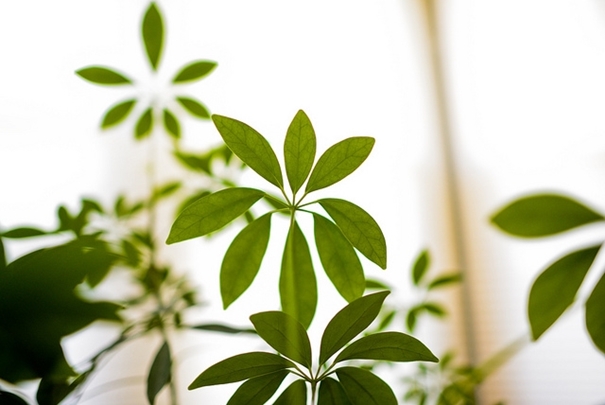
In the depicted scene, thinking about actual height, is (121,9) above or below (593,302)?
above

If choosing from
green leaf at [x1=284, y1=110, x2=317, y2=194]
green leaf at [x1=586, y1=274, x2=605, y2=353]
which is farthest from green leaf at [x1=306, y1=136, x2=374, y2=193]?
green leaf at [x1=586, y1=274, x2=605, y2=353]

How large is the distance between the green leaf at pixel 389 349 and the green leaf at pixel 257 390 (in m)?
0.06

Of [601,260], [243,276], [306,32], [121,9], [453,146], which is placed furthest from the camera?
[453,146]

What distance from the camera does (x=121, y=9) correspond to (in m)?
2.00

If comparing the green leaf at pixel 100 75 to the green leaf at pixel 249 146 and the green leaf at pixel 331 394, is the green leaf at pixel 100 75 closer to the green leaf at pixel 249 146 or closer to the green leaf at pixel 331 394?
the green leaf at pixel 249 146

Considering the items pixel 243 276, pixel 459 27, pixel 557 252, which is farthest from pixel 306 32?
pixel 243 276

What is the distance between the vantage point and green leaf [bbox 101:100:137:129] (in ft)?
3.27

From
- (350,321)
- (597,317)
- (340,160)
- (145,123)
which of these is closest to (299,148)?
(340,160)

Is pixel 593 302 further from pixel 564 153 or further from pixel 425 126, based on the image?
pixel 425 126

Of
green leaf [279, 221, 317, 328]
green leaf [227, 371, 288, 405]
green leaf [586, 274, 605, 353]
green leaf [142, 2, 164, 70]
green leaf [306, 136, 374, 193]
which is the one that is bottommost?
green leaf [227, 371, 288, 405]

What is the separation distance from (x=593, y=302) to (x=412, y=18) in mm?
3510

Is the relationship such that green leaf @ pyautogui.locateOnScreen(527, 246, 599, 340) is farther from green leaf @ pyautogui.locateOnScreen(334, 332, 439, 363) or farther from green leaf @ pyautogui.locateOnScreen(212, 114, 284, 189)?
green leaf @ pyautogui.locateOnScreen(212, 114, 284, 189)

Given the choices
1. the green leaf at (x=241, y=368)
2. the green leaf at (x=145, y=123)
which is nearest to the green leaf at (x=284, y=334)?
the green leaf at (x=241, y=368)

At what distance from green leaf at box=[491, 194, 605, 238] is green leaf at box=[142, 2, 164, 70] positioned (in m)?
0.67
